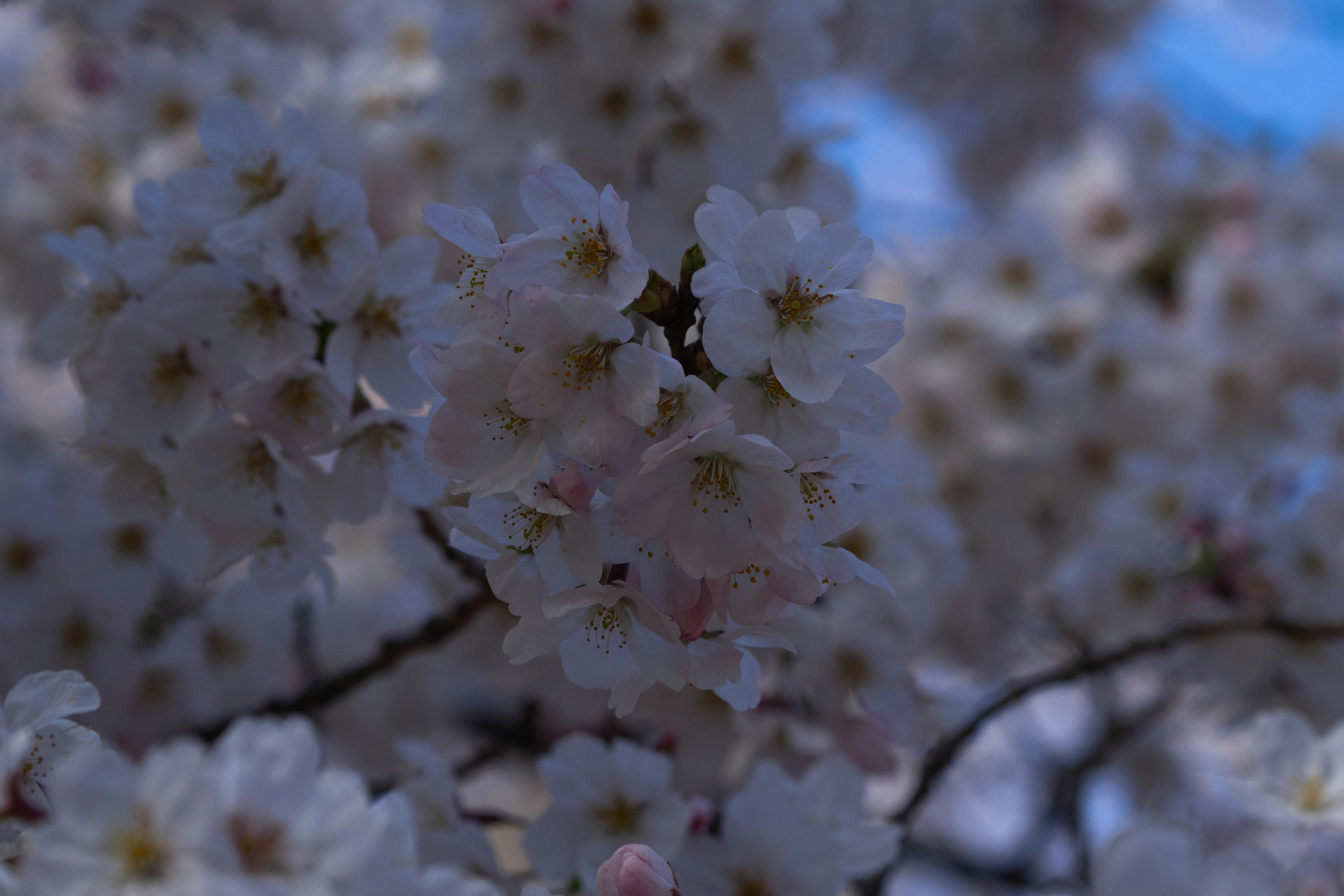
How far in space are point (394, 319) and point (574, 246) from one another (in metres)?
0.36

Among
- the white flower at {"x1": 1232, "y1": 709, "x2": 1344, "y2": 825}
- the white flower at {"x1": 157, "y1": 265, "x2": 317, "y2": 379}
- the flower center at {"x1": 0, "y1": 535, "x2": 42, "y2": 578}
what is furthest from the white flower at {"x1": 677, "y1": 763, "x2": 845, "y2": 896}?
the flower center at {"x1": 0, "y1": 535, "x2": 42, "y2": 578}

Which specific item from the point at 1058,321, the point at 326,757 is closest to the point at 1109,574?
the point at 1058,321

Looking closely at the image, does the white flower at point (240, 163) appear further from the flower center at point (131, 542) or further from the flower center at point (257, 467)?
the flower center at point (131, 542)

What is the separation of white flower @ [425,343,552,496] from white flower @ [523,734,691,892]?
1.43ft

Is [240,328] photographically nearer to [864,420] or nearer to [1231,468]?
[864,420]

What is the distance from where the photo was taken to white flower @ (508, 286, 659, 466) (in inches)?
27.9

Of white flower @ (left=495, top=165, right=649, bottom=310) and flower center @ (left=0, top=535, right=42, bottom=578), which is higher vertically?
white flower @ (left=495, top=165, right=649, bottom=310)

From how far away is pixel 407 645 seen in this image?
1297mm

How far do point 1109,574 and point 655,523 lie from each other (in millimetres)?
1702

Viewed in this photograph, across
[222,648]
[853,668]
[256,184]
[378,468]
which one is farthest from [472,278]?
[222,648]

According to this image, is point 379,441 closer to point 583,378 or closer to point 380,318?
point 380,318

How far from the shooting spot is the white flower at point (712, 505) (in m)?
0.70

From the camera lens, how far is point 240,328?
41.9 inches

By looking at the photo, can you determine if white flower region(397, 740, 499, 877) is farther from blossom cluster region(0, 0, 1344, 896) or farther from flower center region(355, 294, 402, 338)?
flower center region(355, 294, 402, 338)
